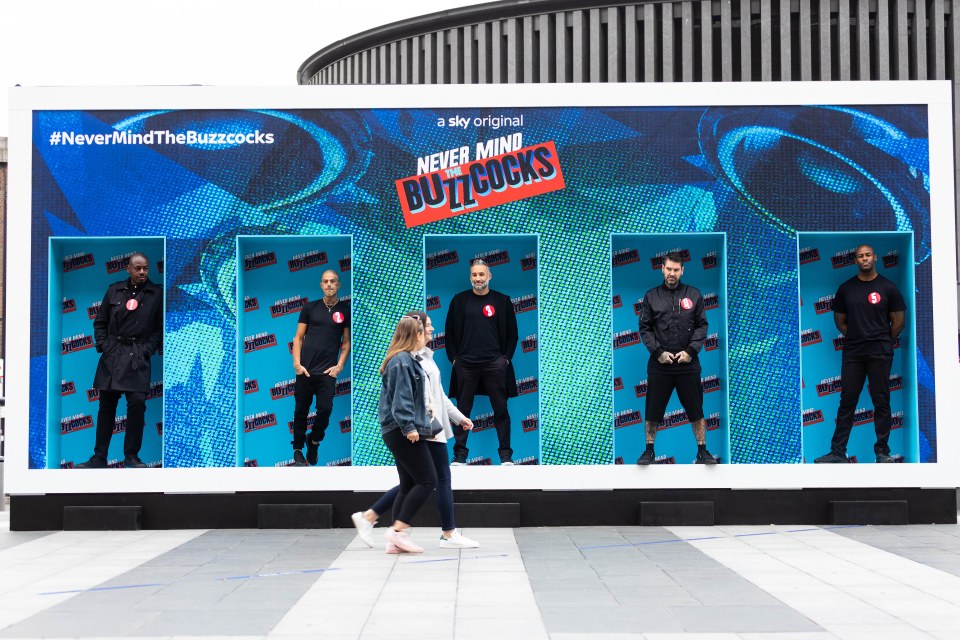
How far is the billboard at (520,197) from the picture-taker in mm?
10055

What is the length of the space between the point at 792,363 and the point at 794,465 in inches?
36.5

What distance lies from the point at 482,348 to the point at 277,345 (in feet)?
6.79

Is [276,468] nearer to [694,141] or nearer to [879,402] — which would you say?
[694,141]

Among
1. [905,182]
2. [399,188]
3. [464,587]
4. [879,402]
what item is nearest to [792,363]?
[879,402]

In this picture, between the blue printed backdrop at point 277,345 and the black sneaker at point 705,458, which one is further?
the blue printed backdrop at point 277,345

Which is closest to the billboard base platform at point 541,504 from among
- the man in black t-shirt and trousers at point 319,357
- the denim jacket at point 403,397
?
the man in black t-shirt and trousers at point 319,357

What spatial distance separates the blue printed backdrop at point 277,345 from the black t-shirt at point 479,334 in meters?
1.24

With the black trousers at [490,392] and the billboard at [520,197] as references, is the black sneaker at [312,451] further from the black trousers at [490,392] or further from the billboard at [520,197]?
the black trousers at [490,392]

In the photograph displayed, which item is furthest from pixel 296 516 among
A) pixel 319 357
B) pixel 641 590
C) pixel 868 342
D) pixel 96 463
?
pixel 868 342

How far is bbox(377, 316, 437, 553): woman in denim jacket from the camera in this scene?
26.2ft

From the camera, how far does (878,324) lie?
10.0 meters

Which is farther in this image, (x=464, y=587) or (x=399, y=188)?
(x=399, y=188)

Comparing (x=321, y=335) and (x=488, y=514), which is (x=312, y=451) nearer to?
(x=321, y=335)

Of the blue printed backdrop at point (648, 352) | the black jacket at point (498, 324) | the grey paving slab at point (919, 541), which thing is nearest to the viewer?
the grey paving slab at point (919, 541)
